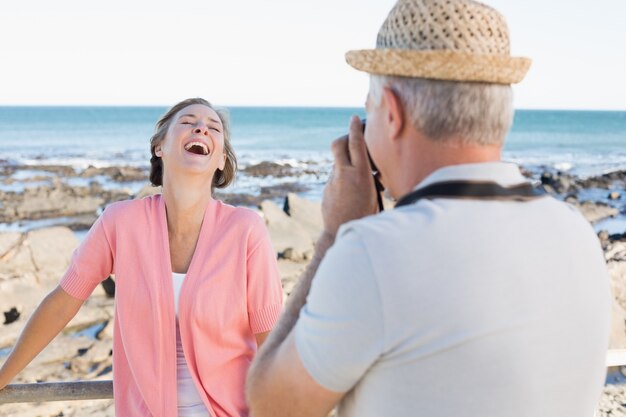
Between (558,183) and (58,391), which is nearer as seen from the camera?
(58,391)

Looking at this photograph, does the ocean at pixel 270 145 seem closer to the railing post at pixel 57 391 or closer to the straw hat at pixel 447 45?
the railing post at pixel 57 391

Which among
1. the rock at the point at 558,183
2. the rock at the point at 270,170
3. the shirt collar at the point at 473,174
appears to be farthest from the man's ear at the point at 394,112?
the rock at the point at 270,170

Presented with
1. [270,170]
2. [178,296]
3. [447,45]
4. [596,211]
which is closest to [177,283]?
[178,296]

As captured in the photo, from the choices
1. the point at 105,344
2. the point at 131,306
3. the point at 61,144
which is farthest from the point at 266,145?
the point at 131,306

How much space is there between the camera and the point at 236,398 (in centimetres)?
238

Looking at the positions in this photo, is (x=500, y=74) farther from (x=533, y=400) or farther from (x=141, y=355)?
(x=141, y=355)

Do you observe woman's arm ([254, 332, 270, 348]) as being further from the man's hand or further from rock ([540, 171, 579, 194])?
rock ([540, 171, 579, 194])

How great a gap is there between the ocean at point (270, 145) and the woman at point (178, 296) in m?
19.2

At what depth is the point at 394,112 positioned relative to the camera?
136cm

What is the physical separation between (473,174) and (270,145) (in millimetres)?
51753

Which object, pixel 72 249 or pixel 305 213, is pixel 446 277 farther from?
pixel 305 213

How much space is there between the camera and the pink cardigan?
2348mm

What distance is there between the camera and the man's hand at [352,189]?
59.5 inches

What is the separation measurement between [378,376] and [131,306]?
1366 millimetres
